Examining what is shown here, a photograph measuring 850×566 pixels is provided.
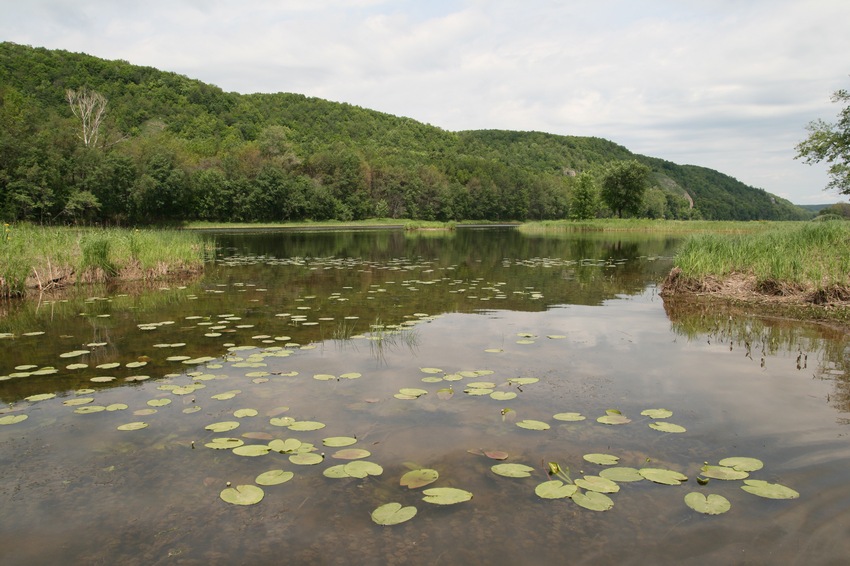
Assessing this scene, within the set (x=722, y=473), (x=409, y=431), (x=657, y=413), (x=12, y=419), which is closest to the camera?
(x=722, y=473)

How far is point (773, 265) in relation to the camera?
11758 mm

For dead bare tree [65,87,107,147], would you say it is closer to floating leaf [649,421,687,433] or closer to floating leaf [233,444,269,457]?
floating leaf [233,444,269,457]

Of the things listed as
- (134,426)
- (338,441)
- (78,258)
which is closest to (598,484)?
(338,441)

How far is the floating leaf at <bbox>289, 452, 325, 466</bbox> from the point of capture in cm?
412

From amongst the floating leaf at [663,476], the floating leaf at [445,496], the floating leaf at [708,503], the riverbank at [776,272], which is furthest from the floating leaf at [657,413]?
the riverbank at [776,272]

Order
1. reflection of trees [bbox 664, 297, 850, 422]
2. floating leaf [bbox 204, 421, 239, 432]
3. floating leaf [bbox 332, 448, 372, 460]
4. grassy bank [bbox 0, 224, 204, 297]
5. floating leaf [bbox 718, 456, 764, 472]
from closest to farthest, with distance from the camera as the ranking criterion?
floating leaf [bbox 718, 456, 764, 472] → floating leaf [bbox 332, 448, 372, 460] → floating leaf [bbox 204, 421, 239, 432] → reflection of trees [bbox 664, 297, 850, 422] → grassy bank [bbox 0, 224, 204, 297]

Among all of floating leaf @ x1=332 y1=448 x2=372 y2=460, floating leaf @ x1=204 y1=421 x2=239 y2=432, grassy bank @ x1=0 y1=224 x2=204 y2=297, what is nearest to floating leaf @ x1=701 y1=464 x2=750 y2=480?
floating leaf @ x1=332 y1=448 x2=372 y2=460

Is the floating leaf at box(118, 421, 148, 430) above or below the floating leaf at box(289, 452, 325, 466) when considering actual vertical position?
below

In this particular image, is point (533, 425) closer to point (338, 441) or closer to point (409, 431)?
point (409, 431)

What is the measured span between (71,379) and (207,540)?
166 inches

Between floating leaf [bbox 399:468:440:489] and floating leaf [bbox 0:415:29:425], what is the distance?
12.8ft

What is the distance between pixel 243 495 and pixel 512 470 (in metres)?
1.96

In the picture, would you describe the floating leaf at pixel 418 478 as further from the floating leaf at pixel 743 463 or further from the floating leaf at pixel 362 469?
the floating leaf at pixel 743 463

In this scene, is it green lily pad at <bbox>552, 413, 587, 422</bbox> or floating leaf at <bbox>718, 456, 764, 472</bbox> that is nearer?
floating leaf at <bbox>718, 456, 764, 472</bbox>
